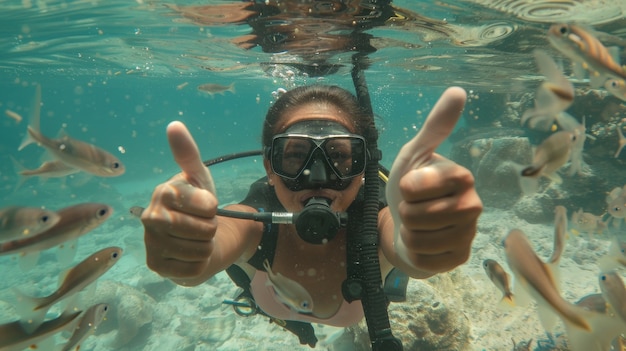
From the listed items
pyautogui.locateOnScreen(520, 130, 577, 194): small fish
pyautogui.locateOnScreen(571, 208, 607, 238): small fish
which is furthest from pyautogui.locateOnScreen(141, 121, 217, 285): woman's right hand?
pyautogui.locateOnScreen(571, 208, 607, 238): small fish

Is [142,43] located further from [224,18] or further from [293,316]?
[293,316]

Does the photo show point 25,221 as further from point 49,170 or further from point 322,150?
point 322,150

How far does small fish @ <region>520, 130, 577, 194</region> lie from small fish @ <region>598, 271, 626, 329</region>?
3.94 ft

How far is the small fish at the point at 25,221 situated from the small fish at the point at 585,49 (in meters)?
3.43

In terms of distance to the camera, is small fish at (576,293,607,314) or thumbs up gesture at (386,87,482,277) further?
small fish at (576,293,607,314)

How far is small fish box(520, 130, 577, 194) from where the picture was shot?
198cm

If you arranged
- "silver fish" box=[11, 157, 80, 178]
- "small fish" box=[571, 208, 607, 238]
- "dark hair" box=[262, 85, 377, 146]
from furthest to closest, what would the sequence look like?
"small fish" box=[571, 208, 607, 238] < "dark hair" box=[262, 85, 377, 146] < "silver fish" box=[11, 157, 80, 178]

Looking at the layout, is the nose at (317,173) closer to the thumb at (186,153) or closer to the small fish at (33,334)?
the thumb at (186,153)

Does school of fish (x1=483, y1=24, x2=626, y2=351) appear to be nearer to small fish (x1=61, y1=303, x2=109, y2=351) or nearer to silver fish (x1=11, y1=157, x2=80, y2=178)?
small fish (x1=61, y1=303, x2=109, y2=351)

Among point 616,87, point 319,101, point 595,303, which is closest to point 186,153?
point 319,101

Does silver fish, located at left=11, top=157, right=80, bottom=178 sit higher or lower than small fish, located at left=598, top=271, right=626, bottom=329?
higher

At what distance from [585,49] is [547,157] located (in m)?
1.12

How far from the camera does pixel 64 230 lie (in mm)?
1985

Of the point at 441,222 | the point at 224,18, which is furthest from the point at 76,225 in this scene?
the point at 224,18
